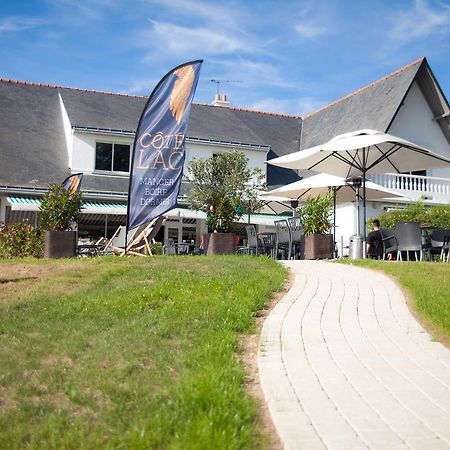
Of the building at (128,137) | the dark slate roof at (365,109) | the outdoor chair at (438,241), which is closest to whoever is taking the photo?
the outdoor chair at (438,241)

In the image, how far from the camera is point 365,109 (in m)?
27.5

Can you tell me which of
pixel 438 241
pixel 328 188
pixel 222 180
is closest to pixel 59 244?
pixel 222 180

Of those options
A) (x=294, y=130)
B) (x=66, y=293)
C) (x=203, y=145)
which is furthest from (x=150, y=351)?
(x=294, y=130)

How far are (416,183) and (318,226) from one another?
540 inches

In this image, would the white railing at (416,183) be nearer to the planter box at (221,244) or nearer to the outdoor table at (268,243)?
→ the outdoor table at (268,243)

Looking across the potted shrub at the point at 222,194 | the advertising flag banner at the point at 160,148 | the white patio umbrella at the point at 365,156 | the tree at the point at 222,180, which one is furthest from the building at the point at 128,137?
the advertising flag banner at the point at 160,148

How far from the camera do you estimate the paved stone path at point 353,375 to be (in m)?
3.74

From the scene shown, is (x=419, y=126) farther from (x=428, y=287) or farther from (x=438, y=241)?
(x=428, y=287)

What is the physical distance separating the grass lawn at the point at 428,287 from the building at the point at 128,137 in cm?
1119

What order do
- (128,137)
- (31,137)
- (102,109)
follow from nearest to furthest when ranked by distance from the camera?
(128,137)
(31,137)
(102,109)

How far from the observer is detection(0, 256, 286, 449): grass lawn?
356 cm

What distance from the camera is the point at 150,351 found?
16.9 feet

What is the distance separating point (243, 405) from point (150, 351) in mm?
1434

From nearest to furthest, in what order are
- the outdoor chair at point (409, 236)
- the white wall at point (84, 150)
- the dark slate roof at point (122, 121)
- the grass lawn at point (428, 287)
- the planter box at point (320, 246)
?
the grass lawn at point (428, 287)
the outdoor chair at point (409, 236)
the planter box at point (320, 246)
the dark slate roof at point (122, 121)
the white wall at point (84, 150)
